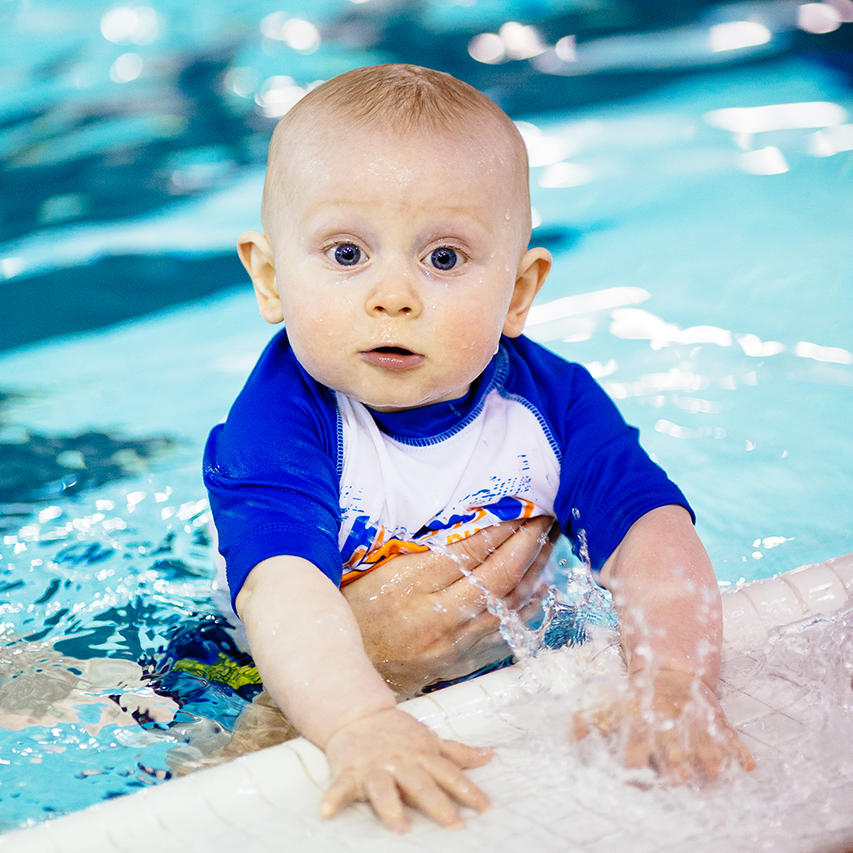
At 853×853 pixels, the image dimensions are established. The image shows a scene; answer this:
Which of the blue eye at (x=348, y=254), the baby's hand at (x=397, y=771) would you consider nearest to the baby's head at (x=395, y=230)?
the blue eye at (x=348, y=254)

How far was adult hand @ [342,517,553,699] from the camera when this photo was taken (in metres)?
1.76

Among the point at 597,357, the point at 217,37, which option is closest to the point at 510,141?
the point at 597,357

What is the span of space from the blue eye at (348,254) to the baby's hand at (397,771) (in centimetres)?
59

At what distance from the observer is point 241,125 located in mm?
4570

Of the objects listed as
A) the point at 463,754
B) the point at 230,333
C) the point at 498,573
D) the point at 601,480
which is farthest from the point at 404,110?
the point at 230,333

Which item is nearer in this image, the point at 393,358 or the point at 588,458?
the point at 393,358

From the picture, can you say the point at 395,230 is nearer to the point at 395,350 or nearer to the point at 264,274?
the point at 395,350

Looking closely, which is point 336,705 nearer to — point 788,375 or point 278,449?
point 278,449

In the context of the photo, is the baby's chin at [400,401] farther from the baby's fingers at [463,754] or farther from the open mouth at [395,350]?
the baby's fingers at [463,754]

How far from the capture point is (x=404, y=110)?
1.56 meters

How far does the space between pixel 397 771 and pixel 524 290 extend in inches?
32.1

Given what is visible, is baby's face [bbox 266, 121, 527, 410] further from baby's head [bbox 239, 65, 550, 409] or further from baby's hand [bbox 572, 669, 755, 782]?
baby's hand [bbox 572, 669, 755, 782]

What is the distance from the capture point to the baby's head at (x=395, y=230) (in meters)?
1.52

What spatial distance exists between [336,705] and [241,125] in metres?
3.63
